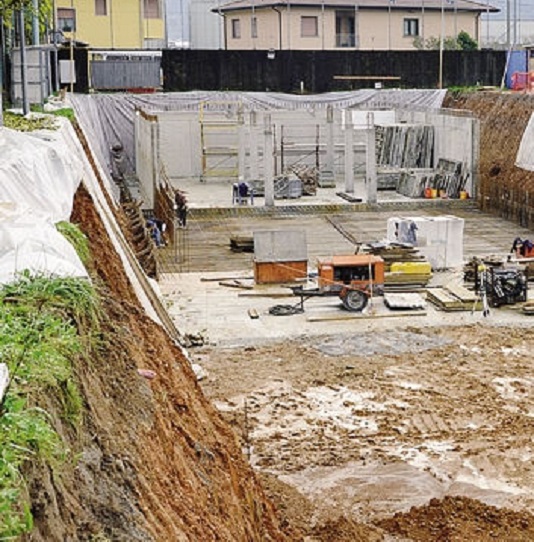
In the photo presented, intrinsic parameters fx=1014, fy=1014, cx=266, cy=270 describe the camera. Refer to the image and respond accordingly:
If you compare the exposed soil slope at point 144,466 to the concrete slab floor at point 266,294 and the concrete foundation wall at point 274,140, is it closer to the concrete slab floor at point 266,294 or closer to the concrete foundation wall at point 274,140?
the concrete slab floor at point 266,294

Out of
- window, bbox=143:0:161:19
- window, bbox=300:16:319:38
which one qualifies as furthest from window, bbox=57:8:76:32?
window, bbox=300:16:319:38

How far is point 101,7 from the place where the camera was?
59875 mm

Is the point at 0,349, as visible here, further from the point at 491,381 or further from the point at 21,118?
the point at 21,118

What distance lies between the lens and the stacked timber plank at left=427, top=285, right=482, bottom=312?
21703 mm

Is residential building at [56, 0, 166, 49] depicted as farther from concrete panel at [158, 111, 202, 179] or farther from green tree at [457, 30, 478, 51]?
green tree at [457, 30, 478, 51]

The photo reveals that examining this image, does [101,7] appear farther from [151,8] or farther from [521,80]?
[521,80]

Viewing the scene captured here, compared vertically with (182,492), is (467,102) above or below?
above

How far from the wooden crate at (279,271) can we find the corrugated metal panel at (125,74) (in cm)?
2806

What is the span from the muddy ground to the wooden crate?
4.11 meters

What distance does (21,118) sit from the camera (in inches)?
906

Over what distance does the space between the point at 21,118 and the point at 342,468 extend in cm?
1317

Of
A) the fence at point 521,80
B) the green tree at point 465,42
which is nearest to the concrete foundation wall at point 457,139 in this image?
the fence at point 521,80

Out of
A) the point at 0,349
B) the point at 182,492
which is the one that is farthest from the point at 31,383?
the point at 182,492

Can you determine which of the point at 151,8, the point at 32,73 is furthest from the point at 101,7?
the point at 32,73
